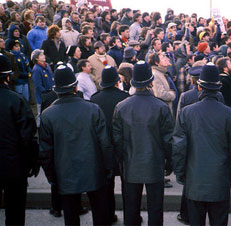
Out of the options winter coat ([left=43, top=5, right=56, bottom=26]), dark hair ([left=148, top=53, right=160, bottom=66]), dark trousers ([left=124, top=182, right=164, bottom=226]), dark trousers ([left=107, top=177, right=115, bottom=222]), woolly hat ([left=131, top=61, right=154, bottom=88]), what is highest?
winter coat ([left=43, top=5, right=56, bottom=26])

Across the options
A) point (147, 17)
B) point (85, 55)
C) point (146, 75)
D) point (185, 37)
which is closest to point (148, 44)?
point (85, 55)

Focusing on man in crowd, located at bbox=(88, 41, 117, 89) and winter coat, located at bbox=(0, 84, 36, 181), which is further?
man in crowd, located at bbox=(88, 41, 117, 89)

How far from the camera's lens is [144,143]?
157 inches

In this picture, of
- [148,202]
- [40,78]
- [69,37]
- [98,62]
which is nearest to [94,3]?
[69,37]

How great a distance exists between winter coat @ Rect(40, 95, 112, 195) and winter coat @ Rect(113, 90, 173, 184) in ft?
1.00

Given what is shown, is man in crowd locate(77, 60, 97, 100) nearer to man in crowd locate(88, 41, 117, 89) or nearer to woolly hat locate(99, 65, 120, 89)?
man in crowd locate(88, 41, 117, 89)

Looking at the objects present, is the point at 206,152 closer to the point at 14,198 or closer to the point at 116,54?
the point at 14,198

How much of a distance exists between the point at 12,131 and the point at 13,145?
0.46 ft

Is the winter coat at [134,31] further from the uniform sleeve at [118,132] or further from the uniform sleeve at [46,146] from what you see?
the uniform sleeve at [46,146]

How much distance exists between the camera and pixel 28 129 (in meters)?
3.82

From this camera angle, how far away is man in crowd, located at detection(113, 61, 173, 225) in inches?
156

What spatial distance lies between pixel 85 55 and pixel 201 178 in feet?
18.4

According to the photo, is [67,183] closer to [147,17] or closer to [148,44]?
[148,44]

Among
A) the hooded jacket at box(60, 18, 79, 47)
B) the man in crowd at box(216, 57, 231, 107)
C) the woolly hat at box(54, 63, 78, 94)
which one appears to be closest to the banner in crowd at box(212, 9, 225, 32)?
the hooded jacket at box(60, 18, 79, 47)
